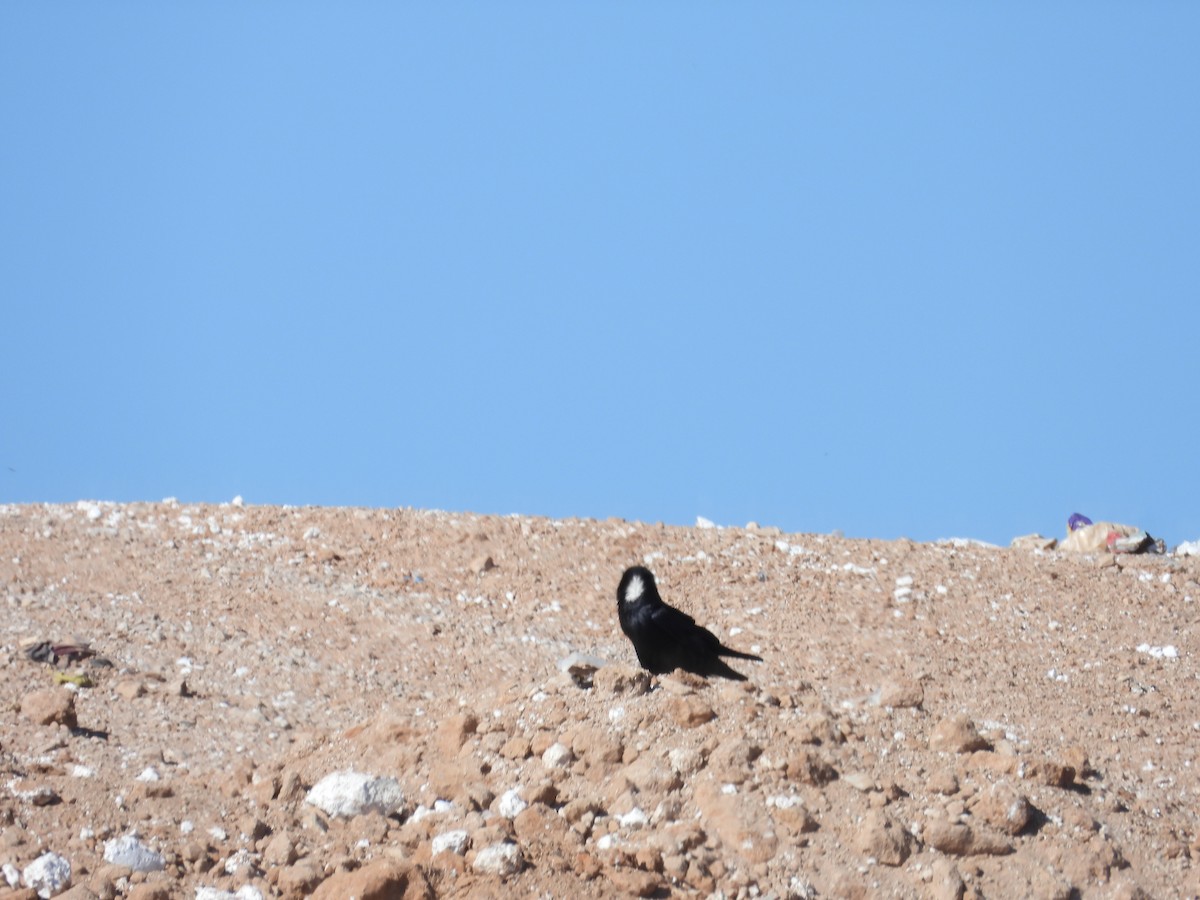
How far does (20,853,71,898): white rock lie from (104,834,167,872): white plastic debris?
138mm

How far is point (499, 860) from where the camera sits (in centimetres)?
435

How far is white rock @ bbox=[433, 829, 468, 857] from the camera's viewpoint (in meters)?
4.47

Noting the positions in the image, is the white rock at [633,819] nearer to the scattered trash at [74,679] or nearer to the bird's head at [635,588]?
the bird's head at [635,588]

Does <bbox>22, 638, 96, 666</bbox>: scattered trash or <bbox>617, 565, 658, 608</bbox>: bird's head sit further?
<bbox>22, 638, 96, 666</bbox>: scattered trash

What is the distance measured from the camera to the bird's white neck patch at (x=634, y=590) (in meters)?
6.38

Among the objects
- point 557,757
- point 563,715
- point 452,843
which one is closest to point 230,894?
point 452,843

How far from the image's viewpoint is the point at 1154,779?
6273mm

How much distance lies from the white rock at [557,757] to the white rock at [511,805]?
25 cm

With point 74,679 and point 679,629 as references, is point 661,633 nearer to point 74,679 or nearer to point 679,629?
point 679,629

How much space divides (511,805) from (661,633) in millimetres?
1746

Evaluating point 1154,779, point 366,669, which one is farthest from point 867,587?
point 366,669

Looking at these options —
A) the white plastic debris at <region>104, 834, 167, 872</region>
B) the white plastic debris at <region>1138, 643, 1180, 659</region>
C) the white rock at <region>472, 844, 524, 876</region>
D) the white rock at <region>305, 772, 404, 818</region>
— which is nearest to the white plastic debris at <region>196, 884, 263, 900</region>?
the white plastic debris at <region>104, 834, 167, 872</region>

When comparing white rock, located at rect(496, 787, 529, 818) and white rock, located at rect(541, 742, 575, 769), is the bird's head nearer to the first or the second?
white rock, located at rect(541, 742, 575, 769)

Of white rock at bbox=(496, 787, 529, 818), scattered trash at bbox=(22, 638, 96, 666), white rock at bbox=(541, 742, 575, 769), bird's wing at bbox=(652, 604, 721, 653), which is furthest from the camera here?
scattered trash at bbox=(22, 638, 96, 666)
